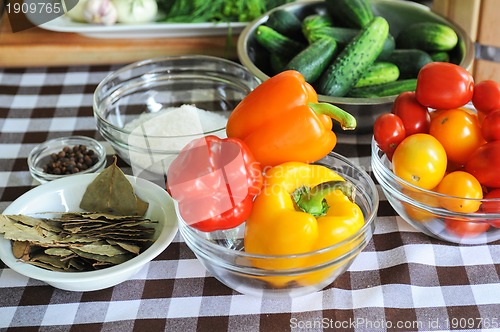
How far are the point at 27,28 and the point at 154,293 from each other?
1.12m

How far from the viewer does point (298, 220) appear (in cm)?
90

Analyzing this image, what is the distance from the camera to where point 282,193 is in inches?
37.3

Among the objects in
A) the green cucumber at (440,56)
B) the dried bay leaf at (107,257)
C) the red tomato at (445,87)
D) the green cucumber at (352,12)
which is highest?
the red tomato at (445,87)

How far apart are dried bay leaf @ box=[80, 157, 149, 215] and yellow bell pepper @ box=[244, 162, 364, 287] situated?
0.23 metres

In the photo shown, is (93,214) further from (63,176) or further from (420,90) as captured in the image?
(420,90)

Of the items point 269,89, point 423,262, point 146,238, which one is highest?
point 269,89

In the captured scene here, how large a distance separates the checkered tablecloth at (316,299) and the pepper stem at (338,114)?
0.77 ft

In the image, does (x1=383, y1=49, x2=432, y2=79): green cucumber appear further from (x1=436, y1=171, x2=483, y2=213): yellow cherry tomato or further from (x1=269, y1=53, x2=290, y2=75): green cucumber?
(x1=436, y1=171, x2=483, y2=213): yellow cherry tomato

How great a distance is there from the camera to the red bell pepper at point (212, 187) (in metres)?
0.93

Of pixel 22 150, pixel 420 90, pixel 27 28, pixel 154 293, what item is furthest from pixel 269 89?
pixel 27 28

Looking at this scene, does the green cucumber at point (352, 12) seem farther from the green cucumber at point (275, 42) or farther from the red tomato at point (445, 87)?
the red tomato at point (445, 87)

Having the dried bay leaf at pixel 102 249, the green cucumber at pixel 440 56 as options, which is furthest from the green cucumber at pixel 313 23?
the dried bay leaf at pixel 102 249

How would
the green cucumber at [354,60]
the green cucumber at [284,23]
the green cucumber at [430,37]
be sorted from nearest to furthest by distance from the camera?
the green cucumber at [354,60], the green cucumber at [430,37], the green cucumber at [284,23]

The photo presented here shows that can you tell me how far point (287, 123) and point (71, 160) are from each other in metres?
0.49
